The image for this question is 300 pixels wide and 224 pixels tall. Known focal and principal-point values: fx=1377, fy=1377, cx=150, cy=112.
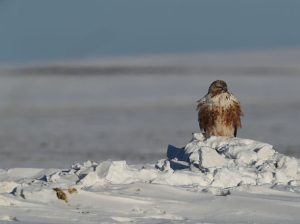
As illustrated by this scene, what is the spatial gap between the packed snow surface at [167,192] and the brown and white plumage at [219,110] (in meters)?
1.40

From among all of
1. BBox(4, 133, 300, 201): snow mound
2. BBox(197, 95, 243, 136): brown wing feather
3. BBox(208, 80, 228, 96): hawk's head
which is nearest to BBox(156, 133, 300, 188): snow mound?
BBox(4, 133, 300, 201): snow mound

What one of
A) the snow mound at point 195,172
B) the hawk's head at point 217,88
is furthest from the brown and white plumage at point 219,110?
the snow mound at point 195,172

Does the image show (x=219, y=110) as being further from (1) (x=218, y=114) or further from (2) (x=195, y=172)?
(2) (x=195, y=172)

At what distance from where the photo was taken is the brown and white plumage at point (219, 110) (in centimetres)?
1603

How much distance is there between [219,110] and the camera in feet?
52.9

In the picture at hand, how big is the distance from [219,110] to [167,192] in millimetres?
3484

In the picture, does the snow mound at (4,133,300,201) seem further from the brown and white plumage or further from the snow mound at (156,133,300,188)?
the brown and white plumage

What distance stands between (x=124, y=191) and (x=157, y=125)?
12804mm

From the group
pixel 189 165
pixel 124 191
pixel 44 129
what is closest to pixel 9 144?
pixel 44 129

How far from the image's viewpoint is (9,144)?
2275cm

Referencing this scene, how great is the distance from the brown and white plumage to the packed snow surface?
1.40 metres

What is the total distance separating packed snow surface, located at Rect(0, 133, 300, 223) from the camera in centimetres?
1195

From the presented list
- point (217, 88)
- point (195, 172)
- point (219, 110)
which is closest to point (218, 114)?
point (219, 110)

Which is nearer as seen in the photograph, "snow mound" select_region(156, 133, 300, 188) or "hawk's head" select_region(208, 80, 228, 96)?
"snow mound" select_region(156, 133, 300, 188)
